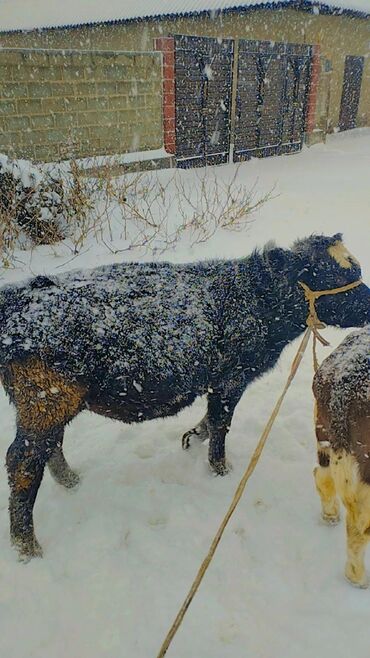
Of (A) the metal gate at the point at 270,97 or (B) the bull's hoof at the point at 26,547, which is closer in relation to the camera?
(B) the bull's hoof at the point at 26,547

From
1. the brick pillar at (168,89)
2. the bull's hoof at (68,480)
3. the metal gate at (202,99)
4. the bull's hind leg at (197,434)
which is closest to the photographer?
the bull's hoof at (68,480)

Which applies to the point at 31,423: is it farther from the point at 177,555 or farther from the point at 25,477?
the point at 177,555

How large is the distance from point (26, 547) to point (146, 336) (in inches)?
57.6

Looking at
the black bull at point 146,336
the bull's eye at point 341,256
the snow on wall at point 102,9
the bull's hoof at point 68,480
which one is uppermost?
the snow on wall at point 102,9

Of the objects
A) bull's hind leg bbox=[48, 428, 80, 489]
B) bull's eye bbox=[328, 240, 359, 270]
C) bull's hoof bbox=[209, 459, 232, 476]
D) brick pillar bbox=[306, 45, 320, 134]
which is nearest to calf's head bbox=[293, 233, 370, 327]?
bull's eye bbox=[328, 240, 359, 270]

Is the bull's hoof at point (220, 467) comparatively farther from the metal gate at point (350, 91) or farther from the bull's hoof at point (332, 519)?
the metal gate at point (350, 91)

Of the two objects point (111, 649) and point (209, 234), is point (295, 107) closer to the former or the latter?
point (209, 234)

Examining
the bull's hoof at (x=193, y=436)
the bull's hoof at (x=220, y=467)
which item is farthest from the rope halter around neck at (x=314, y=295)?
the bull's hoof at (x=193, y=436)

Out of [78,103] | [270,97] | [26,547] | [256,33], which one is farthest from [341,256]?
[256,33]

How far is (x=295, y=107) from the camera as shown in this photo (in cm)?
1575

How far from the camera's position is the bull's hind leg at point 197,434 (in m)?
3.53

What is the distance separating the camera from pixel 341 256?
9.52 feet

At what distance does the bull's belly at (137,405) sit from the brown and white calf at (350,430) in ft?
2.77

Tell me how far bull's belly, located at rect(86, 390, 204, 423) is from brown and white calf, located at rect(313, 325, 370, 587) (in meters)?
0.85
